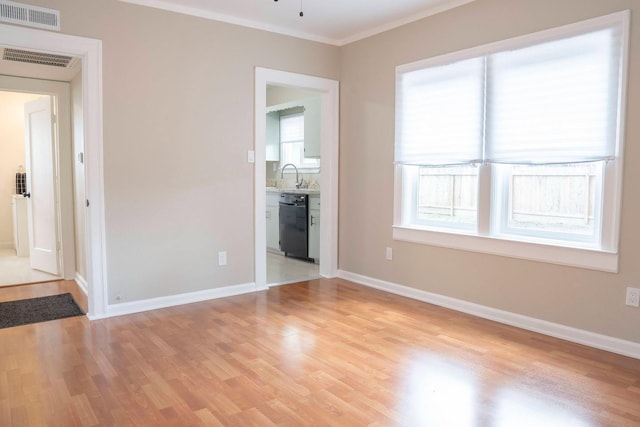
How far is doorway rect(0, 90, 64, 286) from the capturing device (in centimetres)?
517

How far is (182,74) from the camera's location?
4020 millimetres

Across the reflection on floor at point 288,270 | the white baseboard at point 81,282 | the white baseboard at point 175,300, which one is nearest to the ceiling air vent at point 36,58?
the white baseboard at point 81,282

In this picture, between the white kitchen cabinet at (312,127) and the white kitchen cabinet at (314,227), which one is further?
the white kitchen cabinet at (312,127)

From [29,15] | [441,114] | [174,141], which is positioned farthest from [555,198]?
[29,15]

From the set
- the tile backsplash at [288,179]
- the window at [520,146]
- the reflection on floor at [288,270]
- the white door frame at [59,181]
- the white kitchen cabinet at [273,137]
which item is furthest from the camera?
the white kitchen cabinet at [273,137]

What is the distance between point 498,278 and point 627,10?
6.67ft

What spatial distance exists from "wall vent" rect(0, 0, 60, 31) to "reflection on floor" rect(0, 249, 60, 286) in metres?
2.85

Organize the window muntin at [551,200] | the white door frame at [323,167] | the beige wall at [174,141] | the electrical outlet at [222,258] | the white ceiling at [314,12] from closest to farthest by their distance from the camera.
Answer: the window muntin at [551,200], the beige wall at [174,141], the white ceiling at [314,12], the electrical outlet at [222,258], the white door frame at [323,167]

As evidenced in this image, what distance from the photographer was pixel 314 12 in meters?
4.11

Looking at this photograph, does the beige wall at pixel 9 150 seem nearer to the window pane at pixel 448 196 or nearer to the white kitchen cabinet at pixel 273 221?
the white kitchen cabinet at pixel 273 221

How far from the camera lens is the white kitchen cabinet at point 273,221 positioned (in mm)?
6672

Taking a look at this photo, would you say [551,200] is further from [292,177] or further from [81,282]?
[292,177]

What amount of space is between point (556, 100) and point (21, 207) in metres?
6.82

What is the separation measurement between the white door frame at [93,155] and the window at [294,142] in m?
3.74
